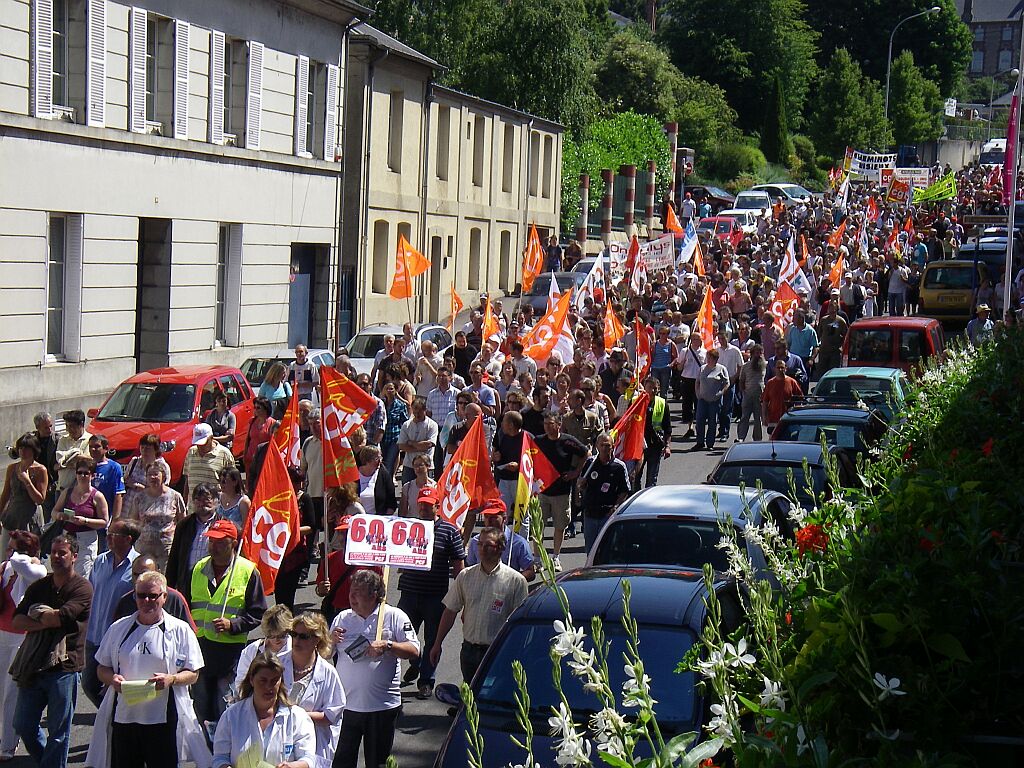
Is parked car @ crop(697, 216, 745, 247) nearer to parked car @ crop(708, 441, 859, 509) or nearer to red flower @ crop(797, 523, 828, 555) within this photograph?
parked car @ crop(708, 441, 859, 509)

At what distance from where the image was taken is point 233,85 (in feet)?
97.0

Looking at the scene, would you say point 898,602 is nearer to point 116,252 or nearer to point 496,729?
point 496,729

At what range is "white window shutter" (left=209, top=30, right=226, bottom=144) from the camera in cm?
2803

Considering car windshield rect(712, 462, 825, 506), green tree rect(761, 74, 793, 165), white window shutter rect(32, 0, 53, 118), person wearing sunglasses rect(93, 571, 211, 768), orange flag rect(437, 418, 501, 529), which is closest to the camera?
person wearing sunglasses rect(93, 571, 211, 768)

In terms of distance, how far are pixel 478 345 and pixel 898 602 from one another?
21.4 metres

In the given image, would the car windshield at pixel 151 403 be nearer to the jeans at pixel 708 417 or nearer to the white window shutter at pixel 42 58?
the white window shutter at pixel 42 58

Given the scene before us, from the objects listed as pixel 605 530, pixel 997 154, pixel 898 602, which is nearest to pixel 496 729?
pixel 605 530

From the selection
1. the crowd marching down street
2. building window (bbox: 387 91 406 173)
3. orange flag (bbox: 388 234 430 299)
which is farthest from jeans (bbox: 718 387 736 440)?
building window (bbox: 387 91 406 173)

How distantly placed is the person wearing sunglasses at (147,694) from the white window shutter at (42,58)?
15798 millimetres

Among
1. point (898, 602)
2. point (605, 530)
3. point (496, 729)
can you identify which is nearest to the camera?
point (898, 602)

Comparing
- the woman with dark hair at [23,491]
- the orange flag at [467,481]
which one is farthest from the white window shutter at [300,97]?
the orange flag at [467,481]

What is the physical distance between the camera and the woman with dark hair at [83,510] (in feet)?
41.6

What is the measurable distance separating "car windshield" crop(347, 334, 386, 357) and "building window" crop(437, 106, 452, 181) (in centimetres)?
1458

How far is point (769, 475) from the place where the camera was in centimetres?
1416
